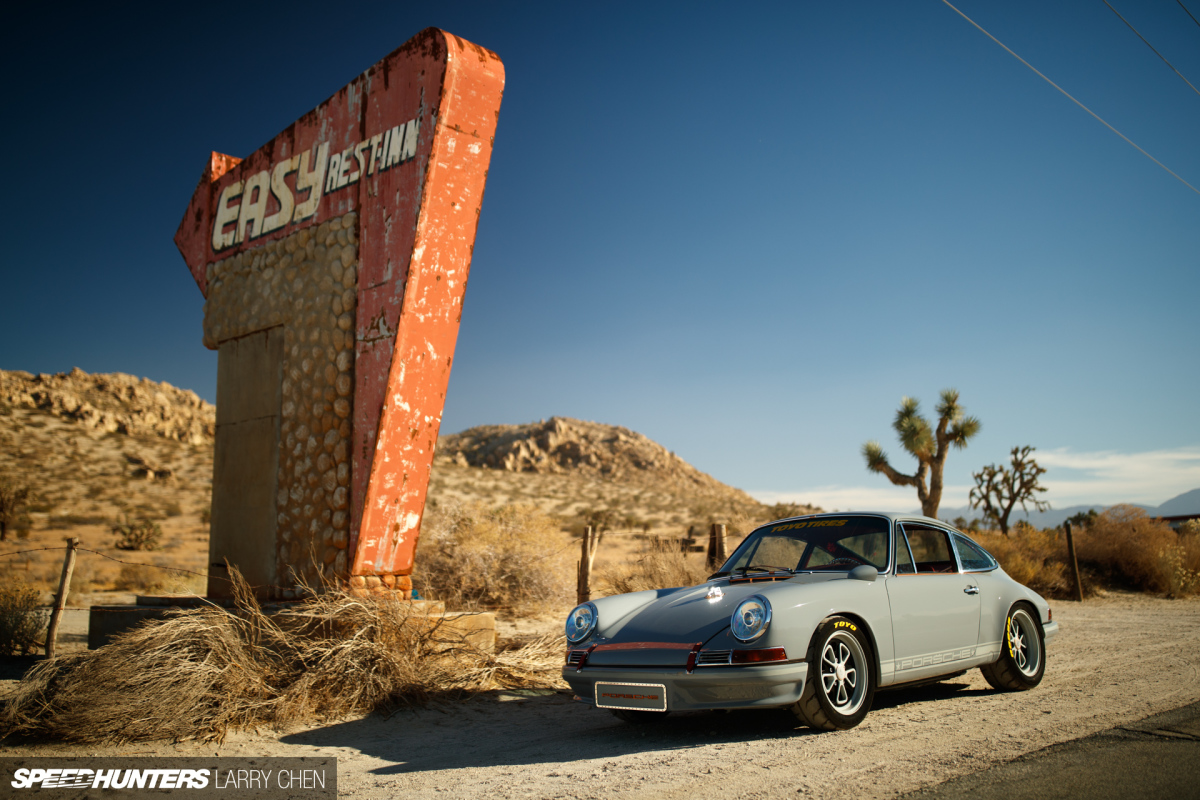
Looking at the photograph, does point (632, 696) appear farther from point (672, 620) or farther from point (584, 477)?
point (584, 477)

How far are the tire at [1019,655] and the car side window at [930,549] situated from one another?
703 millimetres


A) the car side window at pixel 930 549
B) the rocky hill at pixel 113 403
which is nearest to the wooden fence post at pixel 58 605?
the car side window at pixel 930 549

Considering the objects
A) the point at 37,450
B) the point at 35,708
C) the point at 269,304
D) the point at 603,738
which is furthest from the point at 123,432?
the point at 603,738

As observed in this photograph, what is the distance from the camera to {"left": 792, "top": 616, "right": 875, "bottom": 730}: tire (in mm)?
4191

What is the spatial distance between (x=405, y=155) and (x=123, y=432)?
3887 cm

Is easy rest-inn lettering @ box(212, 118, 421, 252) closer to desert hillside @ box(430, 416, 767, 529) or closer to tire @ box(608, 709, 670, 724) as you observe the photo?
tire @ box(608, 709, 670, 724)

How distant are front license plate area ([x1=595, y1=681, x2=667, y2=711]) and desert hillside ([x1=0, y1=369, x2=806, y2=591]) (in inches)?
346

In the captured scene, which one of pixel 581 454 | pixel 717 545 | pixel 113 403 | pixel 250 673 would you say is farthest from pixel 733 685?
pixel 581 454

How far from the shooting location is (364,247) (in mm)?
7082

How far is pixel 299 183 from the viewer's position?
808cm

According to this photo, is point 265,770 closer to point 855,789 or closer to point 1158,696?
point 855,789

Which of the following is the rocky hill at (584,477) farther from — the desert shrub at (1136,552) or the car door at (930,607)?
the car door at (930,607)

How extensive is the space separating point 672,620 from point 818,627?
0.87 m

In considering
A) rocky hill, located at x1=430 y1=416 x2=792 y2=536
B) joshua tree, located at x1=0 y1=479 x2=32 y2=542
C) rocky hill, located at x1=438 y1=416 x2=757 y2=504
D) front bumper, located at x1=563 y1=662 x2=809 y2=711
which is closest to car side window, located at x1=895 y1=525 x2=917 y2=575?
front bumper, located at x1=563 y1=662 x2=809 y2=711
